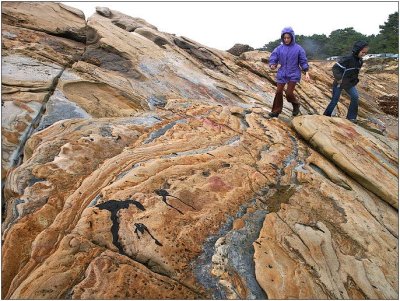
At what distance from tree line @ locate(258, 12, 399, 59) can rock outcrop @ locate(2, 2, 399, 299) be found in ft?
138

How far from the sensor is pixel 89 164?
4.96 metres

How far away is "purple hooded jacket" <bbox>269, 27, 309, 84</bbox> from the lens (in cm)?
797

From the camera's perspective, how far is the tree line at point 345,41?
4353cm

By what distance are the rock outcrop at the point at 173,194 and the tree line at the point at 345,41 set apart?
138 feet

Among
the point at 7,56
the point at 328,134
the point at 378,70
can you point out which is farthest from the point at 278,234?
the point at 378,70

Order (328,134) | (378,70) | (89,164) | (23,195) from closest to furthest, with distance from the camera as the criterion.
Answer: (23,195), (89,164), (328,134), (378,70)

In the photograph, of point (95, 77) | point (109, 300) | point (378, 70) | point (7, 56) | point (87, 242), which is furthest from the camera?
point (378, 70)

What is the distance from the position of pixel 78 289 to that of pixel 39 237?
85 centimetres

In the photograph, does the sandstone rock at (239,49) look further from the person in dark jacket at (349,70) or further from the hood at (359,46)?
the hood at (359,46)

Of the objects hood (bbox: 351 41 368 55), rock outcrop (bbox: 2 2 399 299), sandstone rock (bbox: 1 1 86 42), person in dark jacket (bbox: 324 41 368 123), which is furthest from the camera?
sandstone rock (bbox: 1 1 86 42)

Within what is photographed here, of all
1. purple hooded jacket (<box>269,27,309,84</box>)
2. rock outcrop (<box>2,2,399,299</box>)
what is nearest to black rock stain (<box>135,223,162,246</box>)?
rock outcrop (<box>2,2,399,299</box>)

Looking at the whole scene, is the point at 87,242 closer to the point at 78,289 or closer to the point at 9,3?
the point at 78,289

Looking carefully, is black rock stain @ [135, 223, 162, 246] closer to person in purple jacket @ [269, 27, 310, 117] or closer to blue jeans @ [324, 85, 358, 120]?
person in purple jacket @ [269, 27, 310, 117]

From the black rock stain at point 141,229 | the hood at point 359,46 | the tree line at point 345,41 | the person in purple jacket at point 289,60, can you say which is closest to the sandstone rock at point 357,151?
the person in purple jacket at point 289,60
